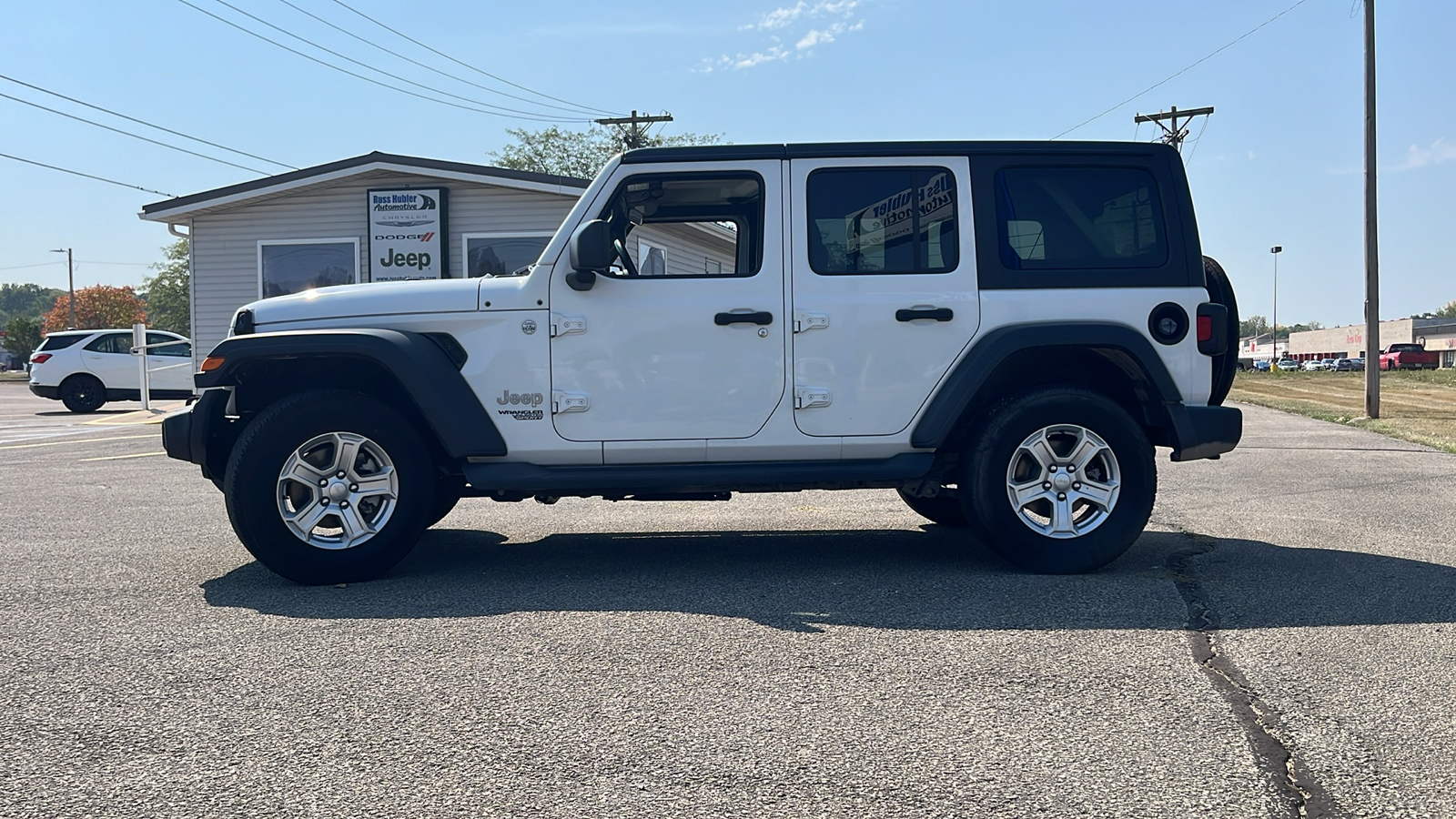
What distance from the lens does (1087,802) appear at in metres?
2.71

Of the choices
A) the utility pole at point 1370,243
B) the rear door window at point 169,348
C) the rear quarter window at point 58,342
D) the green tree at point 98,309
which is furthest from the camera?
the green tree at point 98,309

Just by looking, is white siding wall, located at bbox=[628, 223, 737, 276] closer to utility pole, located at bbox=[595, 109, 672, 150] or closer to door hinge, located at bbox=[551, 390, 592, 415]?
door hinge, located at bbox=[551, 390, 592, 415]

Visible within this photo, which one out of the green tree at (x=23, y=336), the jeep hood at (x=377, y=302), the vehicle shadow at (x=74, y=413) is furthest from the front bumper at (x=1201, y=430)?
the green tree at (x=23, y=336)

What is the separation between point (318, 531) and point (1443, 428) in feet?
51.2

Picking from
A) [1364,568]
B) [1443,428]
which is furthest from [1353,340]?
[1364,568]

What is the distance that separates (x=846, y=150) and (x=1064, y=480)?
1.90m

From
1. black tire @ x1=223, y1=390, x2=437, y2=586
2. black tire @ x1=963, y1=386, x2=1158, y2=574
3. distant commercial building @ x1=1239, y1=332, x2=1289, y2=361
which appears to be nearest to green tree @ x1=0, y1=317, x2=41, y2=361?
black tire @ x1=223, y1=390, x2=437, y2=586

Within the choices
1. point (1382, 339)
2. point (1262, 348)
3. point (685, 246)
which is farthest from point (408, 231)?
point (1262, 348)

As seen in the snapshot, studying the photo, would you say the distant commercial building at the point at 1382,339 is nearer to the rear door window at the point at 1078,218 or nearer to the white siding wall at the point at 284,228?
the white siding wall at the point at 284,228

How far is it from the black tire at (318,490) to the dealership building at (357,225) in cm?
1428

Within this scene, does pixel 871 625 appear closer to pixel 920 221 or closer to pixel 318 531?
pixel 920 221

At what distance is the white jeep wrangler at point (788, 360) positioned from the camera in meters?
5.34

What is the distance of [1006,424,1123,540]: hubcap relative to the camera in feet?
18.0

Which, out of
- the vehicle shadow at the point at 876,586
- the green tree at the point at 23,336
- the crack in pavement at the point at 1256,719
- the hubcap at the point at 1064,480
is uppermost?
the green tree at the point at 23,336
